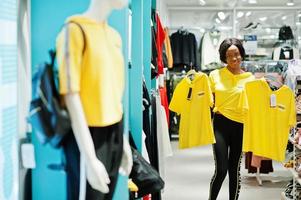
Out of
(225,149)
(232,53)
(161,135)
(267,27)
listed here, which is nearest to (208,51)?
(267,27)

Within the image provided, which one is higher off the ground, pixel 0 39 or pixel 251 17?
pixel 251 17

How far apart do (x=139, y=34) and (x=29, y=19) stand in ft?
4.20

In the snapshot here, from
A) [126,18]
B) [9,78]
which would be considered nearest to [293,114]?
[126,18]

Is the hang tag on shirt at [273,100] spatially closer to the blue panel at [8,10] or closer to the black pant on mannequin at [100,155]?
the black pant on mannequin at [100,155]

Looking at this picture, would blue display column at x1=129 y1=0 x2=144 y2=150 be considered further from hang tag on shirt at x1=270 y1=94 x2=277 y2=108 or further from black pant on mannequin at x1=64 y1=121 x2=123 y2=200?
hang tag on shirt at x1=270 y1=94 x2=277 y2=108

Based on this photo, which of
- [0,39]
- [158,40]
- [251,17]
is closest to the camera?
[0,39]

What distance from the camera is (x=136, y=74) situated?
2.97 meters

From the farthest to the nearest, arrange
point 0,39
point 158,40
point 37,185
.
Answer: point 158,40 → point 37,185 → point 0,39

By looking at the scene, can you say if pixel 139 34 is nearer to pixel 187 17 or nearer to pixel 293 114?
pixel 293 114

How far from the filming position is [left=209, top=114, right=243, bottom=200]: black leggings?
4586mm

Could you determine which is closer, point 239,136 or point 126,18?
point 126,18

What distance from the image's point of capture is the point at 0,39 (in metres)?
1.59

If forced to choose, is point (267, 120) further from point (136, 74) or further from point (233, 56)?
point (136, 74)

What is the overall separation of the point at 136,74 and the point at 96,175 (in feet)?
4.91
